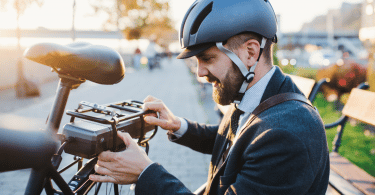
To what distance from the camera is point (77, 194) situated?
155 centimetres

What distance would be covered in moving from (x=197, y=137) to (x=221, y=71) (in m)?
0.78

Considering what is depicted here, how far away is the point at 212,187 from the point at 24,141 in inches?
43.2

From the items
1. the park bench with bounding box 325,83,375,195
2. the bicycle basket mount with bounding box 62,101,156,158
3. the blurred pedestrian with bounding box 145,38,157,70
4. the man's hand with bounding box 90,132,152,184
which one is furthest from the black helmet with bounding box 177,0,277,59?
the blurred pedestrian with bounding box 145,38,157,70

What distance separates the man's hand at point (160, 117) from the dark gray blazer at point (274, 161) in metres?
0.50

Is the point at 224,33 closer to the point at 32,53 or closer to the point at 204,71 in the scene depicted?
the point at 204,71

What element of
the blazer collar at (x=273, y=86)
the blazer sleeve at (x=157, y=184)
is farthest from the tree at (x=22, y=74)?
the blazer collar at (x=273, y=86)

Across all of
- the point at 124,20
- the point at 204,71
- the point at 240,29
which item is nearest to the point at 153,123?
the point at 204,71

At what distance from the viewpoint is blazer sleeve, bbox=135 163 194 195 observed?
4.66ft

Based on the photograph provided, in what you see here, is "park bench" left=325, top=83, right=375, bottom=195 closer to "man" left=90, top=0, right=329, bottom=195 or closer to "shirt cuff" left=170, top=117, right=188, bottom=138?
"man" left=90, top=0, right=329, bottom=195

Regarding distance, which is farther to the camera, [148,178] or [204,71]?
[204,71]

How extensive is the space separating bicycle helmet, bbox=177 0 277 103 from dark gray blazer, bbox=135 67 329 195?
38 cm

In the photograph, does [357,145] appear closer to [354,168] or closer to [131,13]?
[354,168]

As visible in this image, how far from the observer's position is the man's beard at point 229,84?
68.9 inches

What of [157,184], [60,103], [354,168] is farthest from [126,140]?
[354,168]
